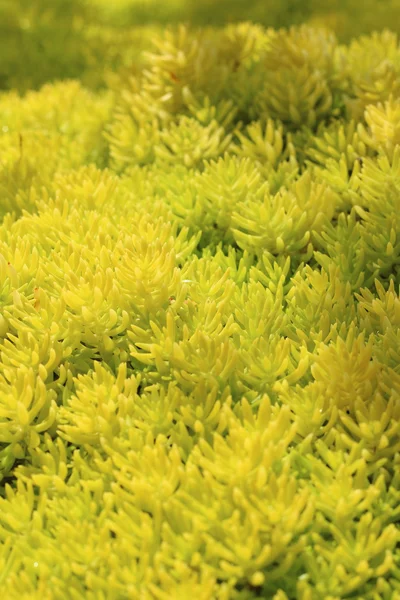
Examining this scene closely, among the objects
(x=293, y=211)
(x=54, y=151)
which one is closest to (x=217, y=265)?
(x=293, y=211)

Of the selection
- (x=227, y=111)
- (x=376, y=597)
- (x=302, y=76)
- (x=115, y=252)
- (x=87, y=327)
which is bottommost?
(x=376, y=597)

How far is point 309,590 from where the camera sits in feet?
3.22

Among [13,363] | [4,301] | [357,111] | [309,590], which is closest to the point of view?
[309,590]

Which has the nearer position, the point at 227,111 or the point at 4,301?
the point at 4,301

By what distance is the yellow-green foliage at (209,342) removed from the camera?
3.43ft

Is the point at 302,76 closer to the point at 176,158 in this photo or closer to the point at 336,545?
the point at 176,158

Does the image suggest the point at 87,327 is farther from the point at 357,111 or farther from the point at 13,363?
the point at 357,111

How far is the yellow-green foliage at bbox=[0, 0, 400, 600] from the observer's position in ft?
3.43

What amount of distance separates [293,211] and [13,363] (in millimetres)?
737

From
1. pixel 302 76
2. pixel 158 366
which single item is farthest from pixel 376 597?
pixel 302 76

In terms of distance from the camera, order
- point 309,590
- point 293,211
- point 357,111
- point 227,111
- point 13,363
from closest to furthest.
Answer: point 309,590
point 13,363
point 293,211
point 357,111
point 227,111

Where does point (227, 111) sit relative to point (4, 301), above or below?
above

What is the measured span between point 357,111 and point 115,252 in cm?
94

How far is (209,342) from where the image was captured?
128 cm
